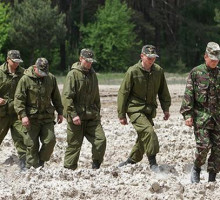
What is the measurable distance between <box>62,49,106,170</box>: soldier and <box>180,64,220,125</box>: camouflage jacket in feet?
5.12

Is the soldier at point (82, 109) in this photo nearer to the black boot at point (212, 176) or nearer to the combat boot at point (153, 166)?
the combat boot at point (153, 166)

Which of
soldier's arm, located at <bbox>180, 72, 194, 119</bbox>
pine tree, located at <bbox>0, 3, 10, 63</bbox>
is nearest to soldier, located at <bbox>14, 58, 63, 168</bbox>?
soldier's arm, located at <bbox>180, 72, 194, 119</bbox>

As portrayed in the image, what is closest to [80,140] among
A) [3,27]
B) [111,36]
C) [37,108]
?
[37,108]

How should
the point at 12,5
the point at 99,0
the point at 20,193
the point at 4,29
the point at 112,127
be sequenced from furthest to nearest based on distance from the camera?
the point at 99,0
the point at 12,5
the point at 4,29
the point at 112,127
the point at 20,193

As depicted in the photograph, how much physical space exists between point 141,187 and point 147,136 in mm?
1805

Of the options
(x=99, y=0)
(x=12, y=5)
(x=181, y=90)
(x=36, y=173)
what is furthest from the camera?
(x=99, y=0)

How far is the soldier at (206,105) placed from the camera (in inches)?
317

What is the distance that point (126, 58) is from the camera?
159ft

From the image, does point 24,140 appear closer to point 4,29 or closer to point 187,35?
point 4,29

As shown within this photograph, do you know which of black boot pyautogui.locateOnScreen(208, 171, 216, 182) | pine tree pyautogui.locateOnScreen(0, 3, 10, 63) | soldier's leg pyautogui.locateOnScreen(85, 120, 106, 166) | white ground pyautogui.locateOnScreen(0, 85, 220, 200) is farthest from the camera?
pine tree pyautogui.locateOnScreen(0, 3, 10, 63)

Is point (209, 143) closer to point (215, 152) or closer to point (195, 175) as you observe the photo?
point (215, 152)

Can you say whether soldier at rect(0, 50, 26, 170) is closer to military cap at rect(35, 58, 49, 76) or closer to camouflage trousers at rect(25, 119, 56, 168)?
camouflage trousers at rect(25, 119, 56, 168)

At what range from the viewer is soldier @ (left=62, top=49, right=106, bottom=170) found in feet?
29.4

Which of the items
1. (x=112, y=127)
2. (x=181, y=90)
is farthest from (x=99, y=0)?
(x=112, y=127)
